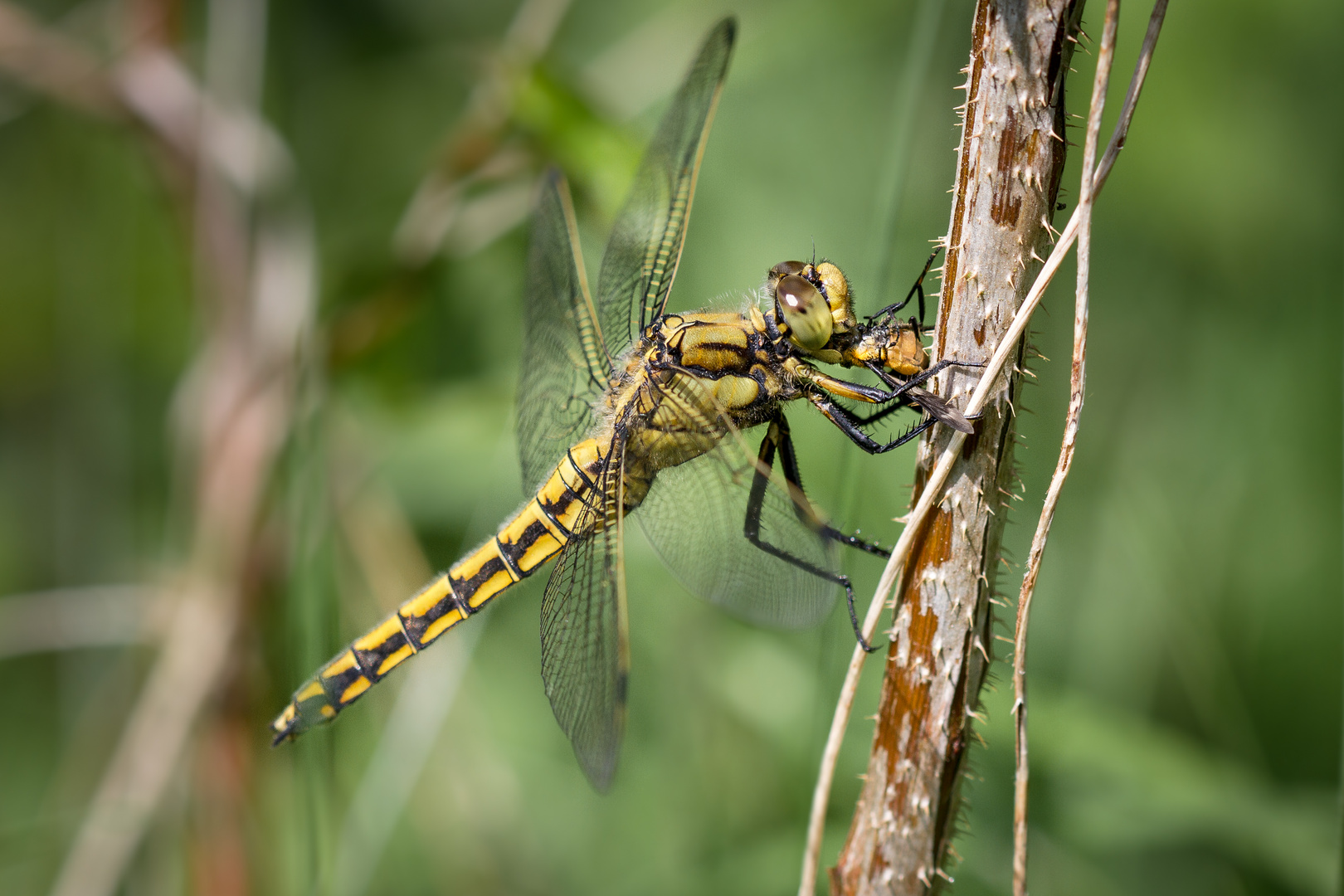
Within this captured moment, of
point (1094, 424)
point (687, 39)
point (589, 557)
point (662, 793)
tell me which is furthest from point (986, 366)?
point (687, 39)

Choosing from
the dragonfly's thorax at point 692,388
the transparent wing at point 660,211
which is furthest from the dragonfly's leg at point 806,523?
the transparent wing at point 660,211

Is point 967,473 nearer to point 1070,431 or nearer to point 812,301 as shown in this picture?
point 1070,431

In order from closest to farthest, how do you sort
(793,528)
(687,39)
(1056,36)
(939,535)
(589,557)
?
1. (1056,36)
2. (939,535)
3. (793,528)
4. (589,557)
5. (687,39)

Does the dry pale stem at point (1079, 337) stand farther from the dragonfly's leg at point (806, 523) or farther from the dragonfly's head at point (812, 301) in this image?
the dragonfly's head at point (812, 301)

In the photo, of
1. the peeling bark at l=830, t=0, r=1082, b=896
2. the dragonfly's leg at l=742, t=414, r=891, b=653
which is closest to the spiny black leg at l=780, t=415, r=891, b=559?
the dragonfly's leg at l=742, t=414, r=891, b=653

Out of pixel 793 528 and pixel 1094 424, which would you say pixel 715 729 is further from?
pixel 1094 424

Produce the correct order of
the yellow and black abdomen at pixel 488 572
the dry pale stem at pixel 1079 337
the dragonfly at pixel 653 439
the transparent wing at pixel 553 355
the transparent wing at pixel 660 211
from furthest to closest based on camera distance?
the transparent wing at pixel 553 355, the yellow and black abdomen at pixel 488 572, the transparent wing at pixel 660 211, the dragonfly at pixel 653 439, the dry pale stem at pixel 1079 337

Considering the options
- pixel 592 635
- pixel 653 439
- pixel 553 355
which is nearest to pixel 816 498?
pixel 653 439
